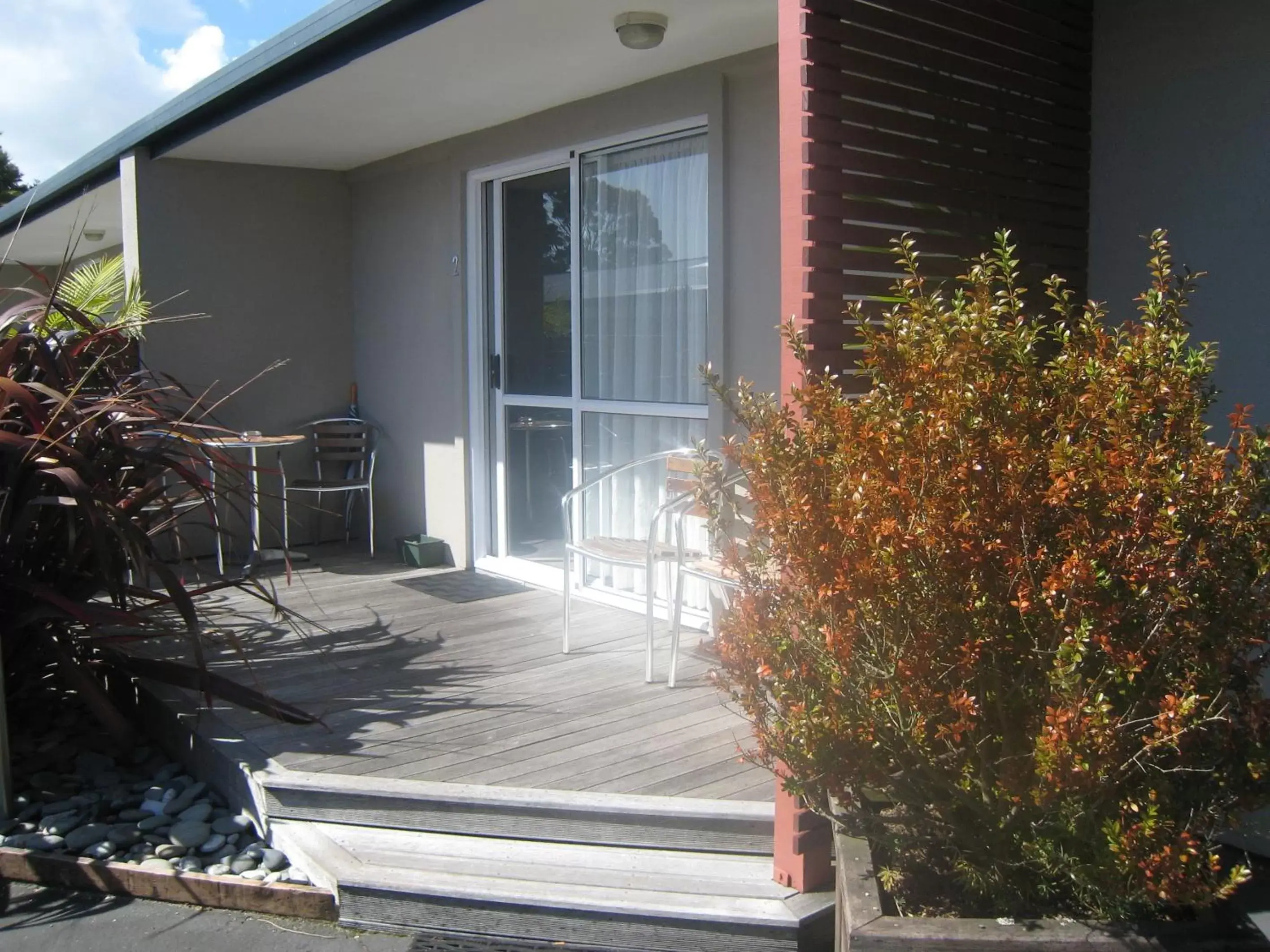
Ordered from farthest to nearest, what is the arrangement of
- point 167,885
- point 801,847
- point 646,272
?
point 646,272, point 167,885, point 801,847

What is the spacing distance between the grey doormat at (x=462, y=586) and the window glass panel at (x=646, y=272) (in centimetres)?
112

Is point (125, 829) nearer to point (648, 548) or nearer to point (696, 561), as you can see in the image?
point (648, 548)

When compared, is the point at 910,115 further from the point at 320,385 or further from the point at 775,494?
the point at 320,385

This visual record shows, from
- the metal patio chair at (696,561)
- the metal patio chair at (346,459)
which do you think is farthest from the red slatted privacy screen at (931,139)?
the metal patio chair at (346,459)

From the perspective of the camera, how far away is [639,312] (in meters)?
5.18

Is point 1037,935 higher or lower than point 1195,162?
lower

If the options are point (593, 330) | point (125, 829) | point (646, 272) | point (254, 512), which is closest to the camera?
point (125, 829)

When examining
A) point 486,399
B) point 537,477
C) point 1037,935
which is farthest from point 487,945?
point 486,399

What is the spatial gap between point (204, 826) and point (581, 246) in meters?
3.24

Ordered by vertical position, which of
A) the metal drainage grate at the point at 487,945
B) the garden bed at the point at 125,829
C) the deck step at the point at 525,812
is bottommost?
the metal drainage grate at the point at 487,945

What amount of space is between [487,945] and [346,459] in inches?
184

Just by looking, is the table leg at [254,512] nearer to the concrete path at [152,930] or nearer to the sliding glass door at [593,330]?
the sliding glass door at [593,330]

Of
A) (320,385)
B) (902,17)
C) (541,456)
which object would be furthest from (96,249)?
(902,17)

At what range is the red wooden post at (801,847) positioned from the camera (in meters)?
2.58
